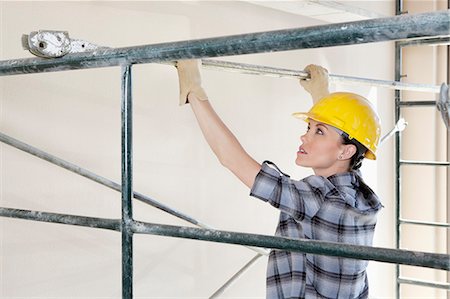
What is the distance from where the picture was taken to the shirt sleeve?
1.58 m

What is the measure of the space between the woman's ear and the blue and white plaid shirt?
0.07 m

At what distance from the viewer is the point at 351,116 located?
1.98 metres

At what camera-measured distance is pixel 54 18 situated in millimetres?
2479

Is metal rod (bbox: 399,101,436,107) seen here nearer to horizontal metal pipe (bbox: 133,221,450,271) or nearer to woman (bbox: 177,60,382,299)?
woman (bbox: 177,60,382,299)

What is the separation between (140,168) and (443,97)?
1794mm

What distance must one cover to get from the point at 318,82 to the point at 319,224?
980mm

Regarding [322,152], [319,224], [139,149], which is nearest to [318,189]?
[319,224]

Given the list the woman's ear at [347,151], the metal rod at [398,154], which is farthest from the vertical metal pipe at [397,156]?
the woman's ear at [347,151]

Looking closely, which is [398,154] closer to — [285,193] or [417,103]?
[417,103]

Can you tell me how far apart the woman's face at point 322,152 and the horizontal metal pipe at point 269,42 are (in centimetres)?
76

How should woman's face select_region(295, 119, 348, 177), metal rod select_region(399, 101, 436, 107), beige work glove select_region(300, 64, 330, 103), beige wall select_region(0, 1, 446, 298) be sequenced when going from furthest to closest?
1. metal rod select_region(399, 101, 436, 107)
2. beige work glove select_region(300, 64, 330, 103)
3. beige wall select_region(0, 1, 446, 298)
4. woman's face select_region(295, 119, 348, 177)

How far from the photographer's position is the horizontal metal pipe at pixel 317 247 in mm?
935

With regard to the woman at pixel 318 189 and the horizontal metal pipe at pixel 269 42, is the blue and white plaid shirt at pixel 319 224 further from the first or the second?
the horizontal metal pipe at pixel 269 42

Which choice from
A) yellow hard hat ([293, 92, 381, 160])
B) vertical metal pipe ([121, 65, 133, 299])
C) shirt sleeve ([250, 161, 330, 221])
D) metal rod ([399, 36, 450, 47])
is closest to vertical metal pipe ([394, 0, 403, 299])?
metal rod ([399, 36, 450, 47])
